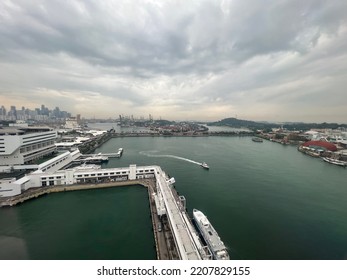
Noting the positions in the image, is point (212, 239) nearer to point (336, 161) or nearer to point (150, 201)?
point (150, 201)

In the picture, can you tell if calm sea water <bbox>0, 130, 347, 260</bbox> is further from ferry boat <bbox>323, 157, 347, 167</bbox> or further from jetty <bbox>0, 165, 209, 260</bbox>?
ferry boat <bbox>323, 157, 347, 167</bbox>

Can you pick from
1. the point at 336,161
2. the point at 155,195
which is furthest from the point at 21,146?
the point at 336,161

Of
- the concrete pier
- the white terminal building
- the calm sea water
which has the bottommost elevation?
the calm sea water

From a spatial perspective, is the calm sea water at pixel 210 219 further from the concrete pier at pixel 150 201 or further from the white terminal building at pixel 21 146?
the white terminal building at pixel 21 146

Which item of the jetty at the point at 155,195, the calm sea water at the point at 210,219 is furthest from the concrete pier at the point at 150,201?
the calm sea water at the point at 210,219

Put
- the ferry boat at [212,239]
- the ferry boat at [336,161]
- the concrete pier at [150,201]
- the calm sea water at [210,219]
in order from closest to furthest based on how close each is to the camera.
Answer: the ferry boat at [212,239] < the concrete pier at [150,201] < the calm sea water at [210,219] < the ferry boat at [336,161]

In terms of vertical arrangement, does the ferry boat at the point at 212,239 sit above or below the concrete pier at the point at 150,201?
above

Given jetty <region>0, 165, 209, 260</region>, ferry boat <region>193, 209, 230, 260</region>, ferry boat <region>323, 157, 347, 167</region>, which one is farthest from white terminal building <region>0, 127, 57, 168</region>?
ferry boat <region>323, 157, 347, 167</region>
